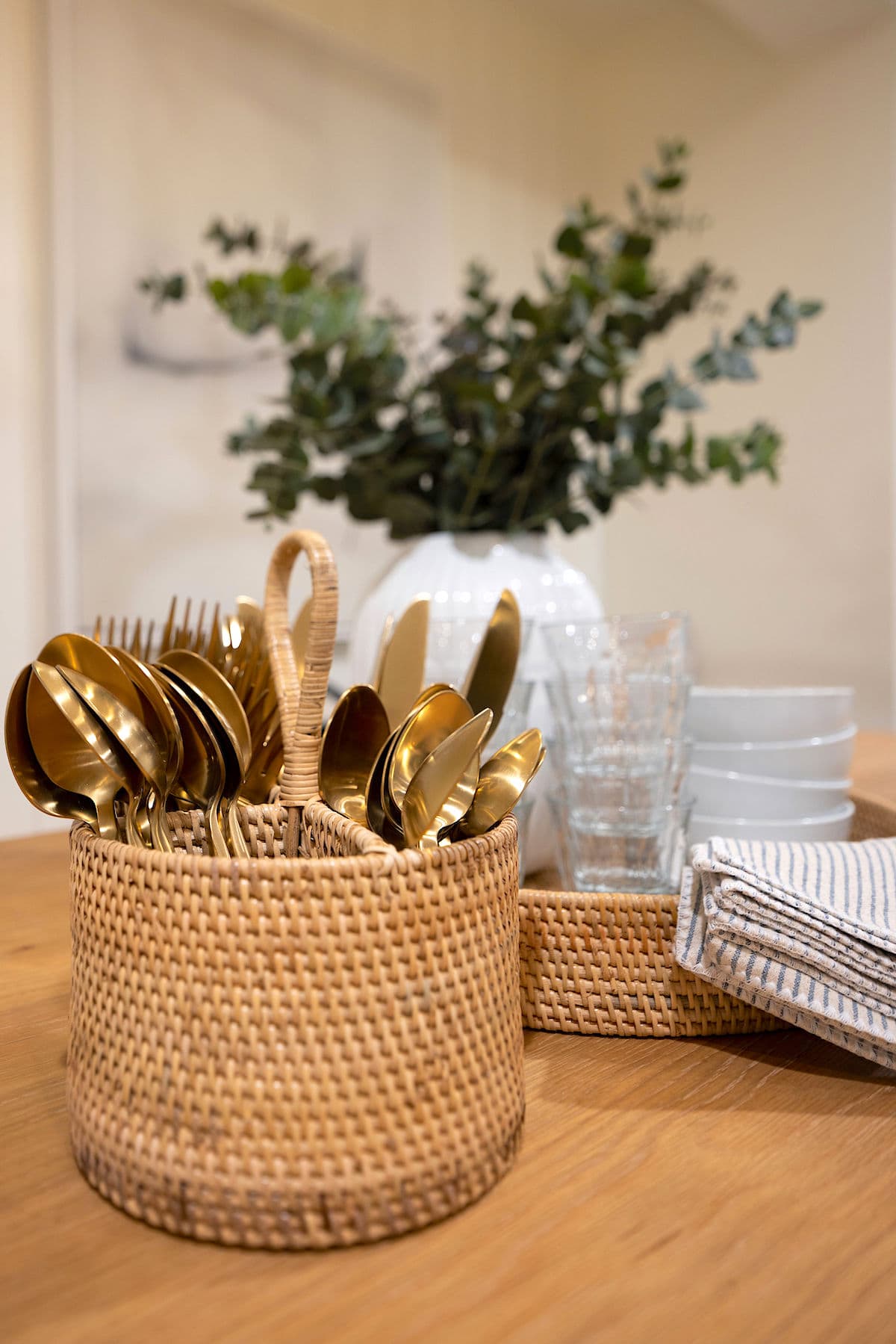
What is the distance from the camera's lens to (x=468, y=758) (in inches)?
13.7

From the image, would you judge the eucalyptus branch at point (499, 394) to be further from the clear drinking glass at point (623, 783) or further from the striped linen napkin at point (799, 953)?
the striped linen napkin at point (799, 953)

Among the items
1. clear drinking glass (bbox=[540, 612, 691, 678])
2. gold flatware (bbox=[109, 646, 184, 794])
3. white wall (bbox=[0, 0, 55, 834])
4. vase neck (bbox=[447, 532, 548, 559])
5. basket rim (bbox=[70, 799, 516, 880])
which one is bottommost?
basket rim (bbox=[70, 799, 516, 880])

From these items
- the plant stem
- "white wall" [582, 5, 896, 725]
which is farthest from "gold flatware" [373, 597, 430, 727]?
"white wall" [582, 5, 896, 725]

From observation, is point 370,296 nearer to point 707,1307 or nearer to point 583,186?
point 583,186

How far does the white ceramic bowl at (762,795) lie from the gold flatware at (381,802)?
13.4 inches

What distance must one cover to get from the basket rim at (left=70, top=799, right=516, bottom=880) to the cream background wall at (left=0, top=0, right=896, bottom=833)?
2.09 m

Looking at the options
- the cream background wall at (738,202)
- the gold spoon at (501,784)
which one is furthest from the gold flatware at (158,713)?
the cream background wall at (738,202)

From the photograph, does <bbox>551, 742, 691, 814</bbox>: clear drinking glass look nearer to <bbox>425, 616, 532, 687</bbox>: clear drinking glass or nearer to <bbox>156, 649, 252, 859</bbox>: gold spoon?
<bbox>425, 616, 532, 687</bbox>: clear drinking glass

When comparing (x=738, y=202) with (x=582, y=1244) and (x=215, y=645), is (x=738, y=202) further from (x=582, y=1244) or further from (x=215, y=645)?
(x=582, y=1244)

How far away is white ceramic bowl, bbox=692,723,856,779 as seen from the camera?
68 centimetres

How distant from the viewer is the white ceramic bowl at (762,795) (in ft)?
2.24

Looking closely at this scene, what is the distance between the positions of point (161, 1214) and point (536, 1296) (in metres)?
0.12

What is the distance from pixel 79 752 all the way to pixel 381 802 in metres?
0.12

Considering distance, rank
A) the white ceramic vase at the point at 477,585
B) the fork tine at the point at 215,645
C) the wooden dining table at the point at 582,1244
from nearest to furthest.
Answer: the wooden dining table at the point at 582,1244 < the fork tine at the point at 215,645 < the white ceramic vase at the point at 477,585
